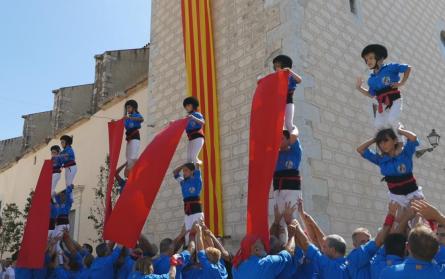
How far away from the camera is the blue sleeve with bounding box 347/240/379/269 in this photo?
139 inches

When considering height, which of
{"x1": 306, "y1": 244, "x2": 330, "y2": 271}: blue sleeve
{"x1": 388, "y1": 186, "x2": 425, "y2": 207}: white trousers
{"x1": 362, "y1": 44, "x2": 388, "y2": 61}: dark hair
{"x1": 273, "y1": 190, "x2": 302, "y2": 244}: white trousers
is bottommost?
{"x1": 306, "y1": 244, "x2": 330, "y2": 271}: blue sleeve

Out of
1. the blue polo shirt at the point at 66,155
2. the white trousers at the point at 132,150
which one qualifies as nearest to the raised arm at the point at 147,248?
the white trousers at the point at 132,150

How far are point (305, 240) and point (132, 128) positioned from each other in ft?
15.3

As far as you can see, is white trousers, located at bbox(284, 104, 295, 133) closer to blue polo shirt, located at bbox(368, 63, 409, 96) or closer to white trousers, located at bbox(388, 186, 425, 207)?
blue polo shirt, located at bbox(368, 63, 409, 96)

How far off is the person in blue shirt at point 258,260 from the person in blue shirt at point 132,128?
4.20 metres

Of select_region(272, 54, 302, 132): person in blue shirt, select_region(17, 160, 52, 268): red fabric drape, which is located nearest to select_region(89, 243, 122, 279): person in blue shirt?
select_region(17, 160, 52, 268): red fabric drape

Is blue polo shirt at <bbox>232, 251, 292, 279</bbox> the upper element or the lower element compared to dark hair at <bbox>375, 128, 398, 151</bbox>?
lower

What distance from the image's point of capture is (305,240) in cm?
374

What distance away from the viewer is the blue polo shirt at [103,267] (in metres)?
5.04

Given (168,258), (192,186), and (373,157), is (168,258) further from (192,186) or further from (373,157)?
(373,157)

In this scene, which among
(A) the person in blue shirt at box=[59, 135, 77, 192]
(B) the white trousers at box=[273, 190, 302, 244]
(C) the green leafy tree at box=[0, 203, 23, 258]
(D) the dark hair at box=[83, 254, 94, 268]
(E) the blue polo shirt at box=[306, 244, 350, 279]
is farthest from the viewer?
(C) the green leafy tree at box=[0, 203, 23, 258]

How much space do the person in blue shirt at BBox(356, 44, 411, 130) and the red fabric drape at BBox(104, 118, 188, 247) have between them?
8.30ft

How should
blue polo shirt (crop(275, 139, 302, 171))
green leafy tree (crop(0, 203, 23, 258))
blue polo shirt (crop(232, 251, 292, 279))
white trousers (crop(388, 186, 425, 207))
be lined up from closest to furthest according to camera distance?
blue polo shirt (crop(232, 251, 292, 279)), white trousers (crop(388, 186, 425, 207)), blue polo shirt (crop(275, 139, 302, 171)), green leafy tree (crop(0, 203, 23, 258))

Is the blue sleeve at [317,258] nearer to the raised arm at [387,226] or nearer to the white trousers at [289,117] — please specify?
the raised arm at [387,226]
